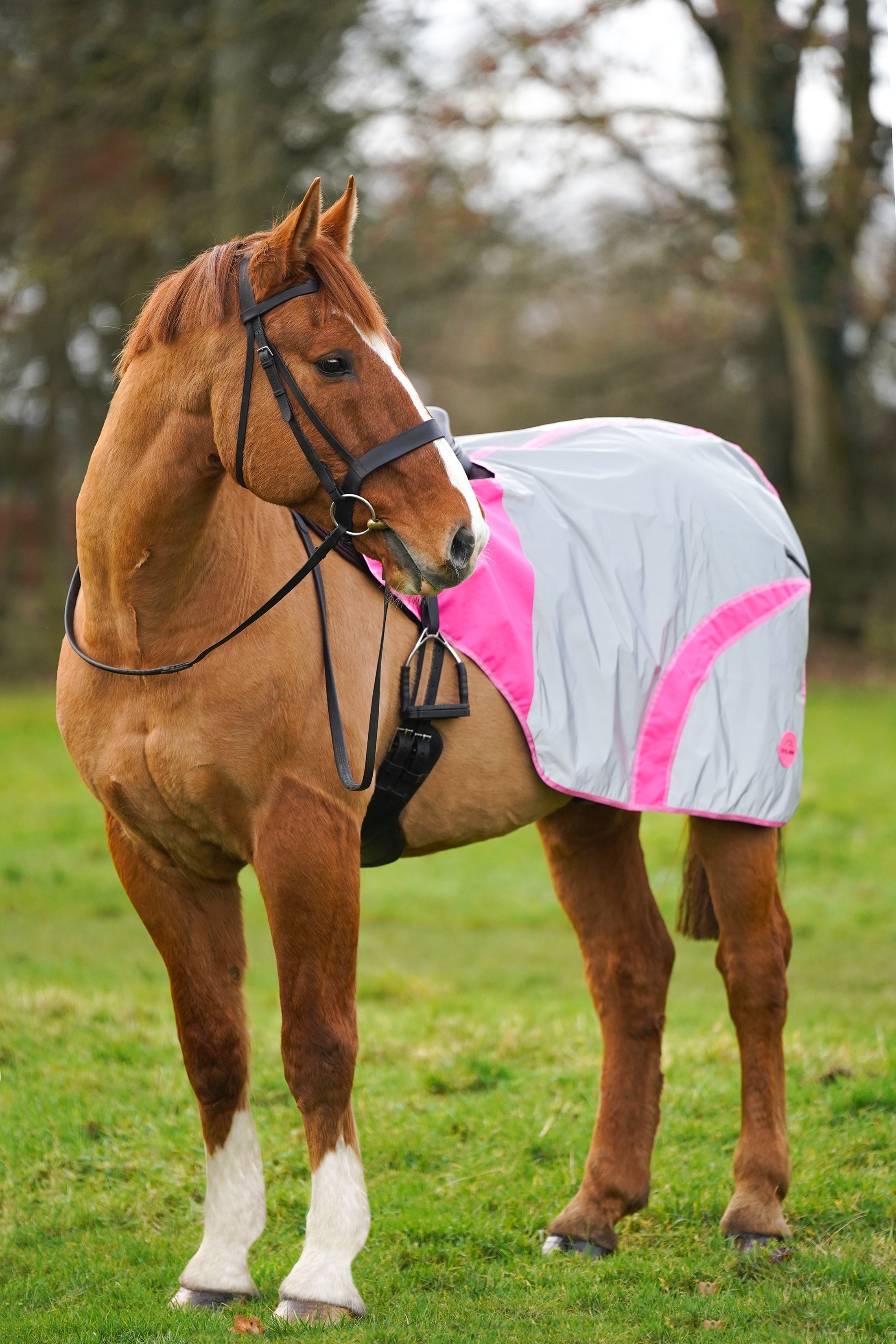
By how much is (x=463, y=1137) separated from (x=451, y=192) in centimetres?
1220

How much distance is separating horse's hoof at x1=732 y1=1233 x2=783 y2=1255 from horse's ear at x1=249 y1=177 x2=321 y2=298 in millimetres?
2666

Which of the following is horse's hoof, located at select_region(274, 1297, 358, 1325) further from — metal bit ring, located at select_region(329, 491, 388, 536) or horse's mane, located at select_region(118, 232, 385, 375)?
horse's mane, located at select_region(118, 232, 385, 375)

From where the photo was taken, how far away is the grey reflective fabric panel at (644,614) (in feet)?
11.4

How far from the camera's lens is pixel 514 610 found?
3441 millimetres

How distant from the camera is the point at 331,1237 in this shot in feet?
9.34

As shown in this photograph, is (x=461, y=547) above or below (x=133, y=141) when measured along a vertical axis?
below

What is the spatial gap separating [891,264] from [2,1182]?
573 inches

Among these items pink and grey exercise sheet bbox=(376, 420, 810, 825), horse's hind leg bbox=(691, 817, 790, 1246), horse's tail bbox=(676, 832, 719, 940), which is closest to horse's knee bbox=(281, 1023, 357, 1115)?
pink and grey exercise sheet bbox=(376, 420, 810, 825)

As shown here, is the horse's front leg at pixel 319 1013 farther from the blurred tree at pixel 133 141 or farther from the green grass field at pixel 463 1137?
the blurred tree at pixel 133 141

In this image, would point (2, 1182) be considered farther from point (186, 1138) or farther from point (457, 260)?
point (457, 260)

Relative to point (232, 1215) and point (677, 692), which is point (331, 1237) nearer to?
point (232, 1215)

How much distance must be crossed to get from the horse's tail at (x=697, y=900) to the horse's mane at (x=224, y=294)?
2.05 metres

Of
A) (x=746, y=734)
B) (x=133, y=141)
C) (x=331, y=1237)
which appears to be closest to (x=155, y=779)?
(x=331, y=1237)

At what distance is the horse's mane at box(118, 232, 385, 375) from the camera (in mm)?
2693
